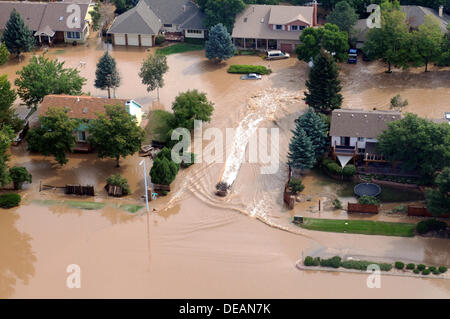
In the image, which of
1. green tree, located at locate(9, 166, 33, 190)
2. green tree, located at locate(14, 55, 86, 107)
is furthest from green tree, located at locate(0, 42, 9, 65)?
green tree, located at locate(9, 166, 33, 190)

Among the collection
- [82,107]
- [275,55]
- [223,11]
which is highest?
[223,11]

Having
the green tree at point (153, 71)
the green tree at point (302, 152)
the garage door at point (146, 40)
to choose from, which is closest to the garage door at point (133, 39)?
the garage door at point (146, 40)

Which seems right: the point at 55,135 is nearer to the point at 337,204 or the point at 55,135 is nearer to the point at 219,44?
the point at 337,204

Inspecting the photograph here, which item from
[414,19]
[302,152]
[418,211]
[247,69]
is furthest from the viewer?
[414,19]

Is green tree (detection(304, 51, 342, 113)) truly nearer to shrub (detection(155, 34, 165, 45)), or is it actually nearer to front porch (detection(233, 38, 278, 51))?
front porch (detection(233, 38, 278, 51))

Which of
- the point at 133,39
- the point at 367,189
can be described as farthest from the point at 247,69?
the point at 367,189

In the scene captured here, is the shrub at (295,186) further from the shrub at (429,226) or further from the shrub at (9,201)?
the shrub at (9,201)
